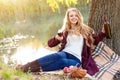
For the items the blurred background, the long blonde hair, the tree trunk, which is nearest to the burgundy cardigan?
the long blonde hair

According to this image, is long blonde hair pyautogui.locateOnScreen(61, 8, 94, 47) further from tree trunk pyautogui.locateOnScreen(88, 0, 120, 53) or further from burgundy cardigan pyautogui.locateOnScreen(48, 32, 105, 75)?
tree trunk pyautogui.locateOnScreen(88, 0, 120, 53)

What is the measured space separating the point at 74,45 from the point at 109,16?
98 centimetres

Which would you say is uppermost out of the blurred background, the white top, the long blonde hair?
the long blonde hair

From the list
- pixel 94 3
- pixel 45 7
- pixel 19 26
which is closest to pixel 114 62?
pixel 94 3

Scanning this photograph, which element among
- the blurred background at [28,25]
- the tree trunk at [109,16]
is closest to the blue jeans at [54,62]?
the tree trunk at [109,16]

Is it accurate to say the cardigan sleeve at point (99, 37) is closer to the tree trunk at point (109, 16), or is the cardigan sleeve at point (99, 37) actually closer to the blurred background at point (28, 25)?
the tree trunk at point (109, 16)

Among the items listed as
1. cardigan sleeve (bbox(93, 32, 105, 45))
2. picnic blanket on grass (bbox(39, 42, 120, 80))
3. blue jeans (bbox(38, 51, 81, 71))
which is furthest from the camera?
cardigan sleeve (bbox(93, 32, 105, 45))

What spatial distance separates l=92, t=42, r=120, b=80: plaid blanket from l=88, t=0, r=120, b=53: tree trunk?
269mm

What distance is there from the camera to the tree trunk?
21.5 feet

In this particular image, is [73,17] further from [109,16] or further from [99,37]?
[109,16]

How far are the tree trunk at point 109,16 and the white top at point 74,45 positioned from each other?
689 millimetres

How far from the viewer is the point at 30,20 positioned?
18844mm

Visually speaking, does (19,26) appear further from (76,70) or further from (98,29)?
(76,70)

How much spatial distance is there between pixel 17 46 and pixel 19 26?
17.2 ft
